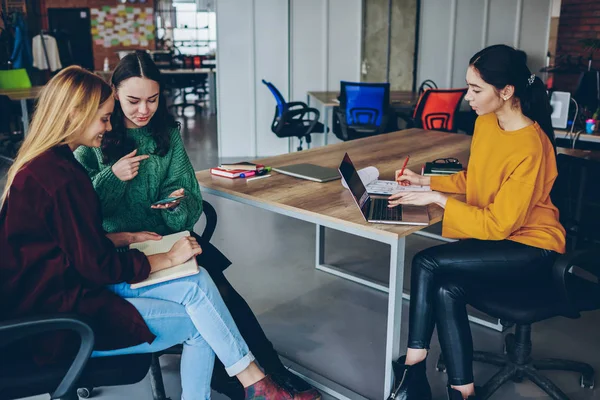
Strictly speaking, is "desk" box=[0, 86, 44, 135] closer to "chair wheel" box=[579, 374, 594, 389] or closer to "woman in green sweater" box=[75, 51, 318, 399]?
"woman in green sweater" box=[75, 51, 318, 399]

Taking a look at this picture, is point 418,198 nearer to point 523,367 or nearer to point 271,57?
point 523,367

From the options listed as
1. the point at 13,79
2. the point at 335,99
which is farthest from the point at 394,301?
the point at 13,79

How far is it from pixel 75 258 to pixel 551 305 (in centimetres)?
150

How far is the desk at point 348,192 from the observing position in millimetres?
1949

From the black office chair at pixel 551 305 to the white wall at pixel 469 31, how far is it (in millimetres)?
4833

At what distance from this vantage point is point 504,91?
207 cm

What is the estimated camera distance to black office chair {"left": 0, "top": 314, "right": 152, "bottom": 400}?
140 centimetres

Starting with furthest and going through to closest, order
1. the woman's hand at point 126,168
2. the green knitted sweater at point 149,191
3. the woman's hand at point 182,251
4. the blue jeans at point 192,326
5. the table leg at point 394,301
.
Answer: the green knitted sweater at point 149,191
the woman's hand at point 126,168
the table leg at point 394,301
the woman's hand at point 182,251
the blue jeans at point 192,326

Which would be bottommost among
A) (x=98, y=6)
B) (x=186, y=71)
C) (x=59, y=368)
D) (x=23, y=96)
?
(x=59, y=368)

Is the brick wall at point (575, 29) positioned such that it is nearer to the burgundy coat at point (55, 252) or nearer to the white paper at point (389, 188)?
the white paper at point (389, 188)

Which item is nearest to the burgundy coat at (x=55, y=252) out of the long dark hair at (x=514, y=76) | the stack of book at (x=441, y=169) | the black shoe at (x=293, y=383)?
the black shoe at (x=293, y=383)

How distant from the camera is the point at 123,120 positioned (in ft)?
7.09

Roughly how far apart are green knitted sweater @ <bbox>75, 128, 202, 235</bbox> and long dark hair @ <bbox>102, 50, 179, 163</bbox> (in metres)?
0.03

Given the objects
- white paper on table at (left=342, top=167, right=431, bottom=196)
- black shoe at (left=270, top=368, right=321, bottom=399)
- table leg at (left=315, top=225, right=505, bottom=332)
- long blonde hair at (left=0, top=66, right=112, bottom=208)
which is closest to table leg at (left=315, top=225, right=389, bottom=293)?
table leg at (left=315, top=225, right=505, bottom=332)
